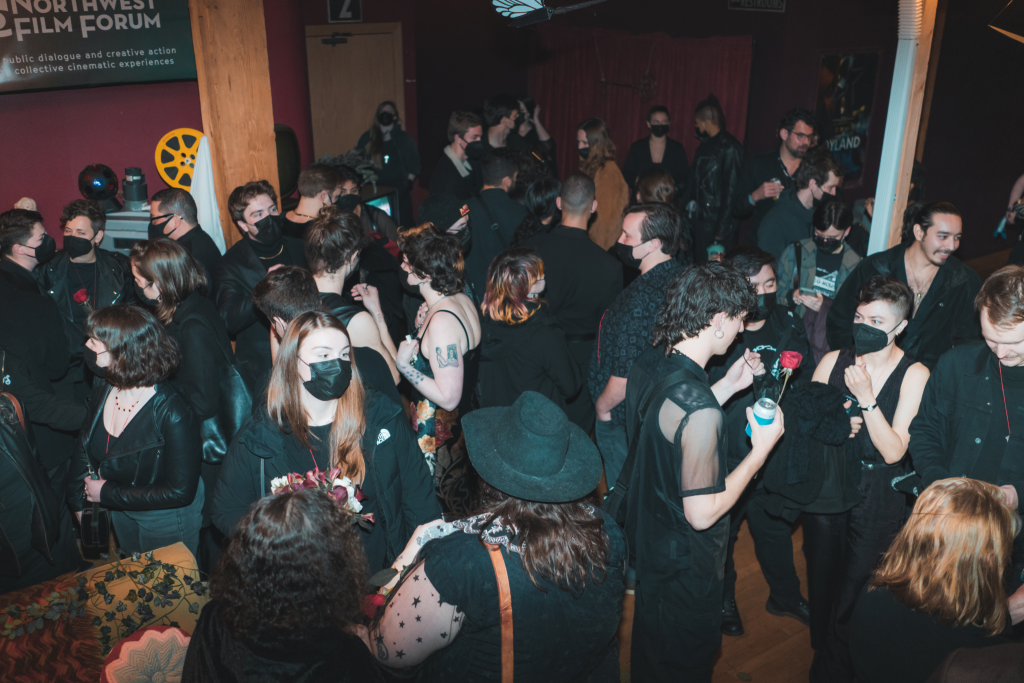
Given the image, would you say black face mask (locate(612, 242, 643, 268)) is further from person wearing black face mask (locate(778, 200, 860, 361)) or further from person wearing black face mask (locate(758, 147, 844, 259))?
person wearing black face mask (locate(758, 147, 844, 259))

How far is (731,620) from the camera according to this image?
3.67 m

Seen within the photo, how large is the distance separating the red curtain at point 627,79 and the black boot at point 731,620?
223 inches

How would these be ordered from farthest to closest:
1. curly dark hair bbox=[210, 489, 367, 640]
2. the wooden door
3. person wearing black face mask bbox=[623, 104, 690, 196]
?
the wooden door < person wearing black face mask bbox=[623, 104, 690, 196] < curly dark hair bbox=[210, 489, 367, 640]

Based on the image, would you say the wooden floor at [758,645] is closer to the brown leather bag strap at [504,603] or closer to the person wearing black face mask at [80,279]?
the brown leather bag strap at [504,603]

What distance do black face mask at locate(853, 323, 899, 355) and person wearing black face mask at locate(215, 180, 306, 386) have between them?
2762 millimetres

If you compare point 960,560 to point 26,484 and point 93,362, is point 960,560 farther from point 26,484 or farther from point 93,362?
point 26,484

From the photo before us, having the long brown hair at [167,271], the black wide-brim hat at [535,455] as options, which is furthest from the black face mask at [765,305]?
the long brown hair at [167,271]

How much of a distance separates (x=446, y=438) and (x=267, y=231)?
1594 millimetres

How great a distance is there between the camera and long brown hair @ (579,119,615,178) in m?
6.19

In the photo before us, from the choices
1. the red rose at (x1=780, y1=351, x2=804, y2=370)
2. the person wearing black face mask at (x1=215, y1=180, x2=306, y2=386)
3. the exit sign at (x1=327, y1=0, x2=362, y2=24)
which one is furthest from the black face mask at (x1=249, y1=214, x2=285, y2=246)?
the exit sign at (x1=327, y1=0, x2=362, y2=24)

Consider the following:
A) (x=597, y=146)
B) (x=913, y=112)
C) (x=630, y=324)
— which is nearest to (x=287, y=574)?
(x=630, y=324)

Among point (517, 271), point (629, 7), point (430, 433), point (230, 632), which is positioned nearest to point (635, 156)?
point (629, 7)

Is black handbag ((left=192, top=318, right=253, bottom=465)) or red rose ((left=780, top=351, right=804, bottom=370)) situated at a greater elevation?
red rose ((left=780, top=351, right=804, bottom=370))

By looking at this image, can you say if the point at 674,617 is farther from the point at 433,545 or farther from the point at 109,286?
the point at 109,286
